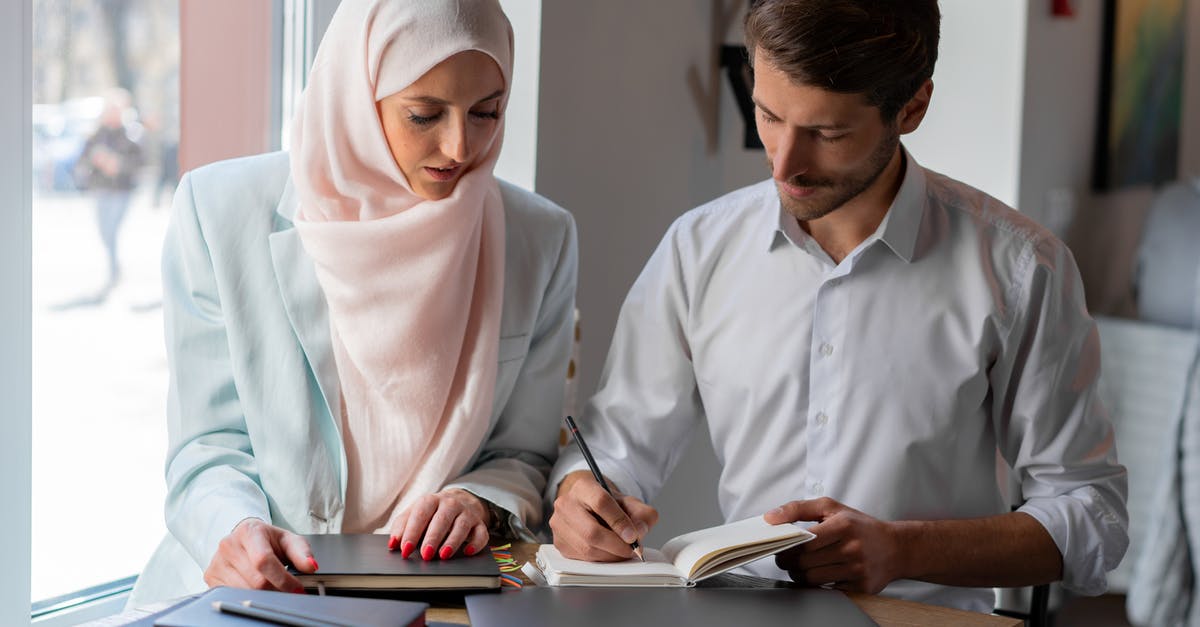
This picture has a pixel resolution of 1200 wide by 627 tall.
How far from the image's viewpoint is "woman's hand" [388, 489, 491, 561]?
1431 mm

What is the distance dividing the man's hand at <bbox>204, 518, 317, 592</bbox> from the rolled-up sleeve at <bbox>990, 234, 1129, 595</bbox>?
3.15ft

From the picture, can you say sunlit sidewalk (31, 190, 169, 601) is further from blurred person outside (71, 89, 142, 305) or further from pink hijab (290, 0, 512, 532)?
pink hijab (290, 0, 512, 532)

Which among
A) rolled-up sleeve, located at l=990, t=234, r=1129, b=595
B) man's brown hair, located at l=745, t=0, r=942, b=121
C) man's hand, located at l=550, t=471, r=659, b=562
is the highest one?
man's brown hair, located at l=745, t=0, r=942, b=121

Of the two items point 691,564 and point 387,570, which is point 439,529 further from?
point 691,564

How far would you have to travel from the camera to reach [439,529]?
1464mm

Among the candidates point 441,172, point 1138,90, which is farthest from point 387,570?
point 1138,90

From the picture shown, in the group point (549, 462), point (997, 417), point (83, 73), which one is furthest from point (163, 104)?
point (997, 417)

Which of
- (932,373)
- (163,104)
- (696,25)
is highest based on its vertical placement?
(696,25)

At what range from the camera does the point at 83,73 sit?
197 cm

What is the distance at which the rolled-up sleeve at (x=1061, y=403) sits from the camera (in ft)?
5.51

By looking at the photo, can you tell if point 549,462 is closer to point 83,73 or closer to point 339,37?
point 339,37

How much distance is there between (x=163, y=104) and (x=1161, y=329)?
9.34 feet

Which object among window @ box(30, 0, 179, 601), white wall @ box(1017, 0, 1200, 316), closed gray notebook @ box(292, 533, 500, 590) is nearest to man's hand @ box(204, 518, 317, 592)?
closed gray notebook @ box(292, 533, 500, 590)

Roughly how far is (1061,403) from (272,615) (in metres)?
1.11
